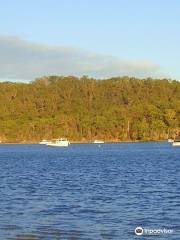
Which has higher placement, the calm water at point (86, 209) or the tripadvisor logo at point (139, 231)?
the calm water at point (86, 209)

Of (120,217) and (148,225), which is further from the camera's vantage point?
(120,217)

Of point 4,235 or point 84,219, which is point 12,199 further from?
point 4,235

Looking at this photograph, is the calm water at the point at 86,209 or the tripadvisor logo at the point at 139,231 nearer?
the tripadvisor logo at the point at 139,231

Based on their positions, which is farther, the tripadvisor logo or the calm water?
the calm water

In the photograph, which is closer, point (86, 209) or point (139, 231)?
point (139, 231)

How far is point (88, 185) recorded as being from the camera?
5053 centimetres

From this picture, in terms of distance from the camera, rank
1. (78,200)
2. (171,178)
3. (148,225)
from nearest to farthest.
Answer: (148,225), (78,200), (171,178)

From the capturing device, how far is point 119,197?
40438 mm

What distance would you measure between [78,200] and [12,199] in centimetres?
407

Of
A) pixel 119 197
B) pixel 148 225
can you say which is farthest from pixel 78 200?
pixel 148 225

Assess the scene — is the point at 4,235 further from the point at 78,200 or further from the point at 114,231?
the point at 78,200

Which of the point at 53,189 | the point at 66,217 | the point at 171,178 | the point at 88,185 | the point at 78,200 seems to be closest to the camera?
the point at 66,217

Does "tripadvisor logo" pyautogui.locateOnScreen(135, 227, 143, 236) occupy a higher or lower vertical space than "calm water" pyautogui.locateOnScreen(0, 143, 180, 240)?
lower

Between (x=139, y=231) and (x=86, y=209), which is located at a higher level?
(x=86, y=209)
